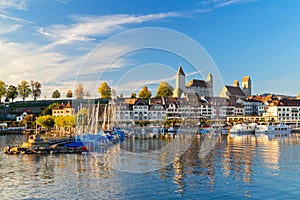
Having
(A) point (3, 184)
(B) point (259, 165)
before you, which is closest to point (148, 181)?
(A) point (3, 184)

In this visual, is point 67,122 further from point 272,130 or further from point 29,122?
point 272,130

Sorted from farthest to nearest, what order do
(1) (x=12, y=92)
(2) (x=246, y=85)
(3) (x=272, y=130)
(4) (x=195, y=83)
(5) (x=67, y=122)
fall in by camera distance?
(2) (x=246, y=85) < (4) (x=195, y=83) < (1) (x=12, y=92) < (3) (x=272, y=130) < (5) (x=67, y=122)

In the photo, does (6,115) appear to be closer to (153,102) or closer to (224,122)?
(153,102)

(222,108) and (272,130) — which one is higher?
(222,108)

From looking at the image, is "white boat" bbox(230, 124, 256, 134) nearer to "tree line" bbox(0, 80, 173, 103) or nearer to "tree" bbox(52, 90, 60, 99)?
→ "tree line" bbox(0, 80, 173, 103)

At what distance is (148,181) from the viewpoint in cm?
1684

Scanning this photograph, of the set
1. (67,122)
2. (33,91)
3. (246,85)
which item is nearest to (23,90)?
(33,91)

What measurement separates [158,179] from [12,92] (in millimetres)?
80935

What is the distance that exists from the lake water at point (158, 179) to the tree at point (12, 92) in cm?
7061

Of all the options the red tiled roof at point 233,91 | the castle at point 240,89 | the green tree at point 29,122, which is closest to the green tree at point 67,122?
the green tree at point 29,122

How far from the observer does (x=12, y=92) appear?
294ft

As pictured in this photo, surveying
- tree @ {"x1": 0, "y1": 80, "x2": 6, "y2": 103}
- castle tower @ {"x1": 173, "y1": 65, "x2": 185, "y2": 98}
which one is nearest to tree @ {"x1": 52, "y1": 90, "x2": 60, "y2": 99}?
tree @ {"x1": 0, "y1": 80, "x2": 6, "y2": 103}

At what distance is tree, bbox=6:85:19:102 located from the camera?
89231 mm

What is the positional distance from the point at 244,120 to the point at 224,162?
61320 mm
